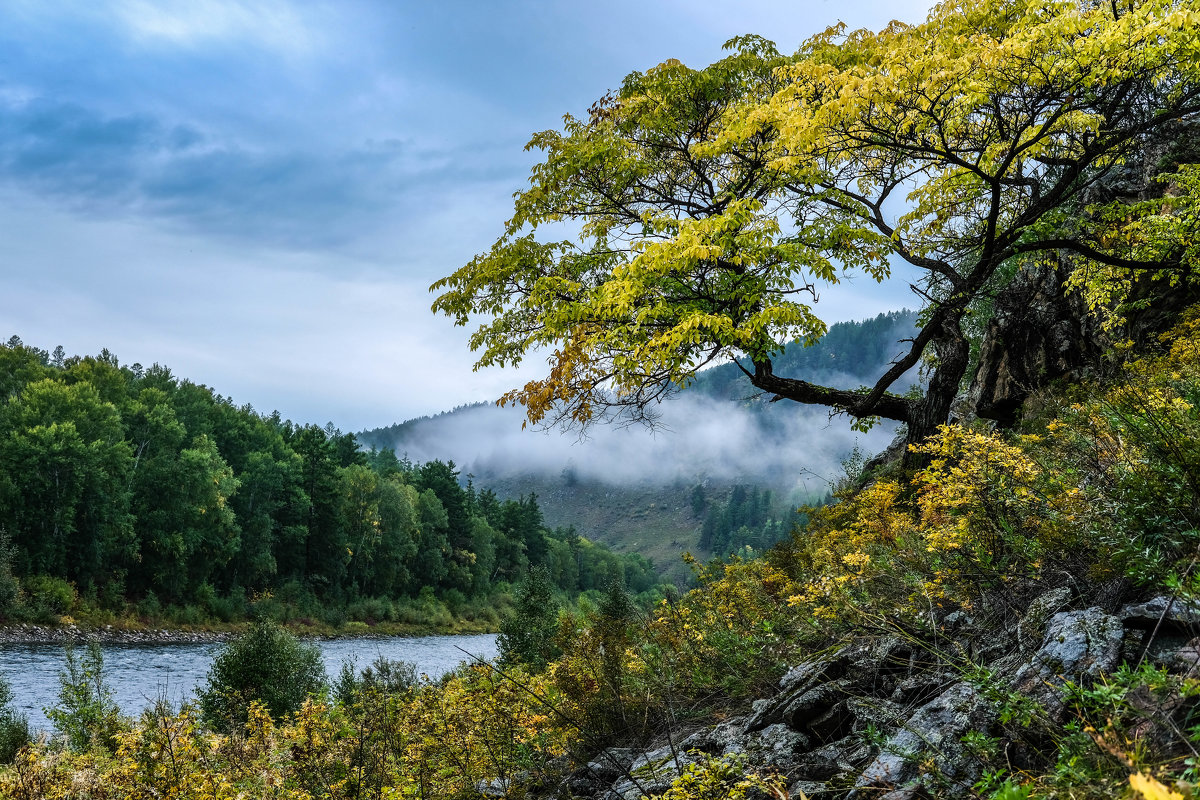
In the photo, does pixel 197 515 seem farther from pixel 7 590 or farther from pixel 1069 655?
pixel 1069 655

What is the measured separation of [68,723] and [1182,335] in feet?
63.7

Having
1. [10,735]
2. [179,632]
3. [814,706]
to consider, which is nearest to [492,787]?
[814,706]

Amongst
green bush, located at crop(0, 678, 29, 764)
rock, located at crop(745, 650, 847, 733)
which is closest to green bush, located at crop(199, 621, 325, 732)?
green bush, located at crop(0, 678, 29, 764)

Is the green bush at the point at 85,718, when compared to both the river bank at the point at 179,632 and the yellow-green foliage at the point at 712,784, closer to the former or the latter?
the river bank at the point at 179,632

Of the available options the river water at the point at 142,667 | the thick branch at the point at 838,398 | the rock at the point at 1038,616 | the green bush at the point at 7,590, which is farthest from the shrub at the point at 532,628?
the green bush at the point at 7,590

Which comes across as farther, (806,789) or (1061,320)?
(1061,320)

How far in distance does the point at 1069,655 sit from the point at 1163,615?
431 mm

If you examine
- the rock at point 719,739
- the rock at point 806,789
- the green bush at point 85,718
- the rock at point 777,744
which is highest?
the rock at point 806,789

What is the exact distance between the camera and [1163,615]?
109 inches

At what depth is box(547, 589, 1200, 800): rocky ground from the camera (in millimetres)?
2859

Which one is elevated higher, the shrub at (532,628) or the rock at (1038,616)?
the rock at (1038,616)

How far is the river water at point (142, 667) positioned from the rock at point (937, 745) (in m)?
11.0

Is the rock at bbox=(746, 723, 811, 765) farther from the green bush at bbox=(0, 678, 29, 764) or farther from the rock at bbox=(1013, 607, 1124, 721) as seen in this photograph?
the green bush at bbox=(0, 678, 29, 764)

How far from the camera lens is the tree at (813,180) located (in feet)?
26.2
